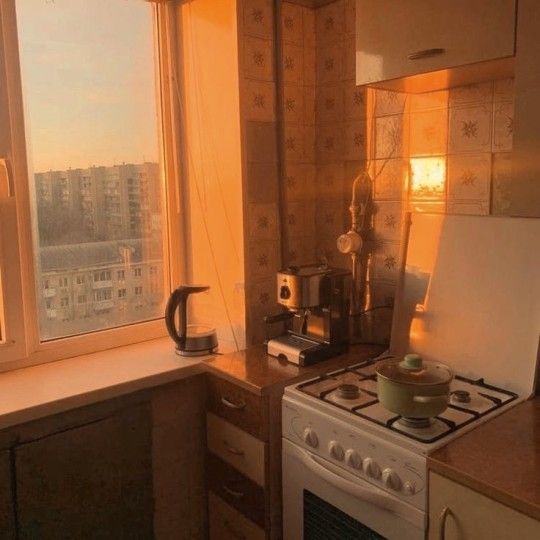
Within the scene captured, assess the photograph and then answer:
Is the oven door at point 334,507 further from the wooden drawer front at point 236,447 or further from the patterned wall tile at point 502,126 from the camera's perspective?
the patterned wall tile at point 502,126

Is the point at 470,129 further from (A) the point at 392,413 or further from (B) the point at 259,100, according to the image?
(A) the point at 392,413

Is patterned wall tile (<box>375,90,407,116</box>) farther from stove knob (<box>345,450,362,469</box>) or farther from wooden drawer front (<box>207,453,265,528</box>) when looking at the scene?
wooden drawer front (<box>207,453,265,528</box>)

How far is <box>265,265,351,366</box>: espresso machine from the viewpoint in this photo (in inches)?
70.1

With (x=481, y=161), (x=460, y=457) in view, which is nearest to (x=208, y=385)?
(x=460, y=457)

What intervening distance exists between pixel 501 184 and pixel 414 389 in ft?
2.40

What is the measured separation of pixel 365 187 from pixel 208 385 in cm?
87

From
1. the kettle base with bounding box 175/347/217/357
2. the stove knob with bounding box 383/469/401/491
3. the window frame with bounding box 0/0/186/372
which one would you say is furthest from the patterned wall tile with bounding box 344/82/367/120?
the stove knob with bounding box 383/469/401/491

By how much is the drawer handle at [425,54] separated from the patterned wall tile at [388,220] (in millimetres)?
542

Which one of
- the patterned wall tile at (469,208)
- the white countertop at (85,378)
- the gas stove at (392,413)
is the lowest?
Result: the white countertop at (85,378)

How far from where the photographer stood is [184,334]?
6.39 ft

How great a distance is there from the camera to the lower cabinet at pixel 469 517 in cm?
102

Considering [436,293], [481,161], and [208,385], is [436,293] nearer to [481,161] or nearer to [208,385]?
[481,161]

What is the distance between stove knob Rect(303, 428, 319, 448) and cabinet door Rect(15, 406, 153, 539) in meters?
0.56

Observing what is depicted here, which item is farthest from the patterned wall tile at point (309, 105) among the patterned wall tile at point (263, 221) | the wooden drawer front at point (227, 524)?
the wooden drawer front at point (227, 524)
